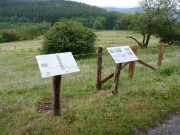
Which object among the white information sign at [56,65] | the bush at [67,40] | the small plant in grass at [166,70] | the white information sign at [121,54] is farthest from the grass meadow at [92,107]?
the bush at [67,40]

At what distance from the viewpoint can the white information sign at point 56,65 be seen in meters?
5.46

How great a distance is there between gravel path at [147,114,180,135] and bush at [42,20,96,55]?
65.4 ft

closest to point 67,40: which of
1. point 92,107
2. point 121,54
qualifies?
point 121,54

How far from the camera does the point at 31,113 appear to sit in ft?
20.1

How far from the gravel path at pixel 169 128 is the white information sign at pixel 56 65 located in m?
2.32

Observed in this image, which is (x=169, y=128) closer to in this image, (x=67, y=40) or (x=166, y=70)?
(x=166, y=70)

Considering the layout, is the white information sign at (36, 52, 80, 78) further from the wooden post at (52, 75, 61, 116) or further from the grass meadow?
the grass meadow

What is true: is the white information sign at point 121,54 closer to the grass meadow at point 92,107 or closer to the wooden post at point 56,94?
the grass meadow at point 92,107

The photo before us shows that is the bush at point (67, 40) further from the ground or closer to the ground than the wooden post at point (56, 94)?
closer to the ground

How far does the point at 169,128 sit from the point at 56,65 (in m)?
3.07

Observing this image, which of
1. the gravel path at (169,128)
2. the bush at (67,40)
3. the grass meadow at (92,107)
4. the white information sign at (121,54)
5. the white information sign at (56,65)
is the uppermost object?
the white information sign at (56,65)

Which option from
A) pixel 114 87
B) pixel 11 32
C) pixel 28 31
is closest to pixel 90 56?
pixel 114 87

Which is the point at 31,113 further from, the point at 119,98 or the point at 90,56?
the point at 90,56

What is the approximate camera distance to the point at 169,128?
6.12 m
